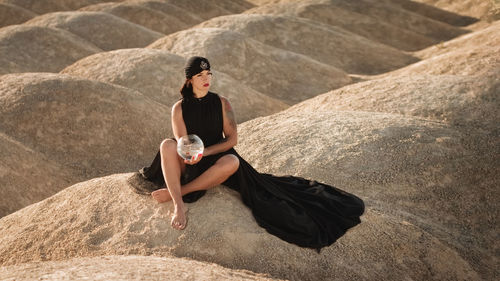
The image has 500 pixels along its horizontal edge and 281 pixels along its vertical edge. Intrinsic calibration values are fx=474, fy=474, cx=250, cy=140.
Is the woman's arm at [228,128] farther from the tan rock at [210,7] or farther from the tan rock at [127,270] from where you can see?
the tan rock at [210,7]

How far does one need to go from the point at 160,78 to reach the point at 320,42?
995 cm

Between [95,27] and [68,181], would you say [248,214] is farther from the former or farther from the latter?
[95,27]

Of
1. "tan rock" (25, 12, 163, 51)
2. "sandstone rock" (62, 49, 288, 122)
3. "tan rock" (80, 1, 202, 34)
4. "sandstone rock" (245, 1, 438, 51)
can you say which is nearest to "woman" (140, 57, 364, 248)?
"sandstone rock" (62, 49, 288, 122)

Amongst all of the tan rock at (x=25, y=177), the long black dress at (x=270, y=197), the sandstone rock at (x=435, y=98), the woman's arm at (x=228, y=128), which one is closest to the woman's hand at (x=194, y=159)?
the long black dress at (x=270, y=197)

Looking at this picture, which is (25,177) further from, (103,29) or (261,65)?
(103,29)

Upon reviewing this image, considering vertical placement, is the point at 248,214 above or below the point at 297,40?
above

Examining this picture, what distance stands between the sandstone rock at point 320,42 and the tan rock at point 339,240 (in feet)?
43.7

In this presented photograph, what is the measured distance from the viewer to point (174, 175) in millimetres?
4695

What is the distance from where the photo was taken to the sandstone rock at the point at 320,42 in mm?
20703

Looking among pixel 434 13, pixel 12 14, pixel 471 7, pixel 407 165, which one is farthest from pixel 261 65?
pixel 12 14

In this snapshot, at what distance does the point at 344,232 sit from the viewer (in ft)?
16.7

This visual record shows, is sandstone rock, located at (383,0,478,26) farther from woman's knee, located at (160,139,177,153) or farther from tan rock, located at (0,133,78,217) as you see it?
woman's knee, located at (160,139,177,153)

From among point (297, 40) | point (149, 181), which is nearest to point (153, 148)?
point (149, 181)

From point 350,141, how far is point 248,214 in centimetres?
321
